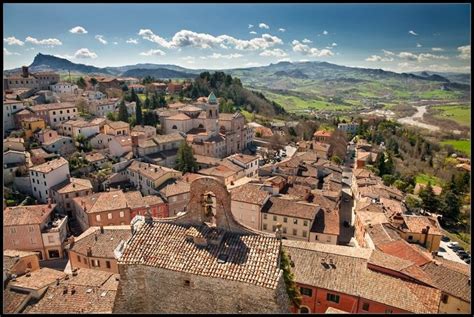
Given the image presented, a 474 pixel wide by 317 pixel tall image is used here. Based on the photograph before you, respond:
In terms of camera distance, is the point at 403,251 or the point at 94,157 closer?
the point at 403,251

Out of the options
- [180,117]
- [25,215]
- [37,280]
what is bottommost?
[37,280]

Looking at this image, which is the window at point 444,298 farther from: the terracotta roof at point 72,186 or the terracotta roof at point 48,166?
the terracotta roof at point 48,166

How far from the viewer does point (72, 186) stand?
35344 mm

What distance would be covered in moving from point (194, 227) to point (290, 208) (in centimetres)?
2032

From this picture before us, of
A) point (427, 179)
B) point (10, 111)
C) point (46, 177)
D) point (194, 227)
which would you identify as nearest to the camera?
point (194, 227)

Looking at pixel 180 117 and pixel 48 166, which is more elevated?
pixel 180 117

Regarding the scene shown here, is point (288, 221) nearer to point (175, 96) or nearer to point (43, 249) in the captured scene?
point (43, 249)

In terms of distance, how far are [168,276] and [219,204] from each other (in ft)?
8.63

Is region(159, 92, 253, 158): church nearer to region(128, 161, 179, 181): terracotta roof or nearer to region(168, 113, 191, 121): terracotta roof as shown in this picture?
region(168, 113, 191, 121): terracotta roof

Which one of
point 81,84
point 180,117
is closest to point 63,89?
point 81,84

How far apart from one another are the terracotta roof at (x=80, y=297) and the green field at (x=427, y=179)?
54.6 meters

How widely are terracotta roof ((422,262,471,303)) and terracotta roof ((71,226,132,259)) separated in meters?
20.4

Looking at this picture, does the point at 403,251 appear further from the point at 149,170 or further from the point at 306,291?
the point at 149,170

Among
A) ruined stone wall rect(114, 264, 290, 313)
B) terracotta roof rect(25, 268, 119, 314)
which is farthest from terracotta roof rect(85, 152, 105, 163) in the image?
ruined stone wall rect(114, 264, 290, 313)
